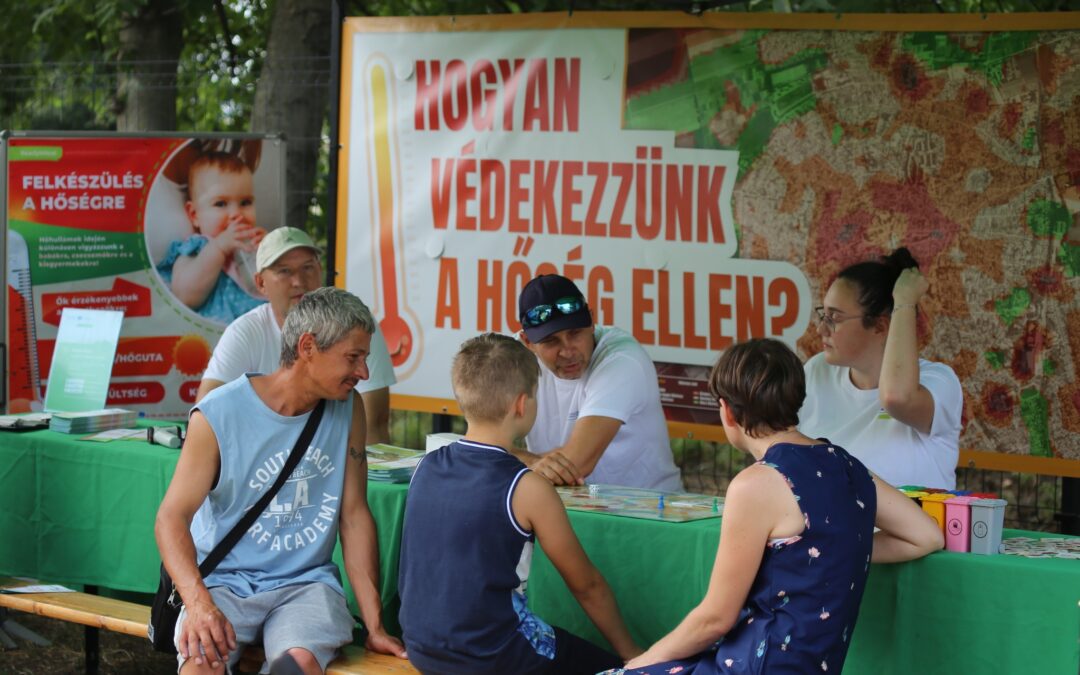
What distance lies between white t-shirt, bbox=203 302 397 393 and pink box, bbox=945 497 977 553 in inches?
94.8

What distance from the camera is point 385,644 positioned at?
363 centimetres

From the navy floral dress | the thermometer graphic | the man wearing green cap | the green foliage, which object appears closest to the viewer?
the navy floral dress

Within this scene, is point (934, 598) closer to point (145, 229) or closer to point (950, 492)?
point (950, 492)

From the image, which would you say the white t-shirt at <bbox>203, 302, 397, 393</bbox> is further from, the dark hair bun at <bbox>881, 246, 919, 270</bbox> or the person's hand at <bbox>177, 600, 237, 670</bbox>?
the dark hair bun at <bbox>881, 246, 919, 270</bbox>

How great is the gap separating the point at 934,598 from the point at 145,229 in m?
4.31

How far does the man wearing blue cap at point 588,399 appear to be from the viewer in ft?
14.0

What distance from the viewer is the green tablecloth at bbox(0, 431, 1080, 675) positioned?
119 inches

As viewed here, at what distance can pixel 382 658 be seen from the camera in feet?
11.8

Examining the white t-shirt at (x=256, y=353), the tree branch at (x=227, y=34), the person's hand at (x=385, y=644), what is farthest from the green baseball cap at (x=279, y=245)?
the tree branch at (x=227, y=34)

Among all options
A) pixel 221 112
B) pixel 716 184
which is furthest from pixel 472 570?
pixel 221 112

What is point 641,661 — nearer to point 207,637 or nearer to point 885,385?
point 207,637

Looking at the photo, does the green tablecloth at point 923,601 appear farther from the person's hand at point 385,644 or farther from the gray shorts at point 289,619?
the gray shorts at point 289,619

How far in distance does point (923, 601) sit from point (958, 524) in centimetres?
20

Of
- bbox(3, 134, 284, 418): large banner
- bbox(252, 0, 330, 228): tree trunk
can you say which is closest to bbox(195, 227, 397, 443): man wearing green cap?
bbox(3, 134, 284, 418): large banner
